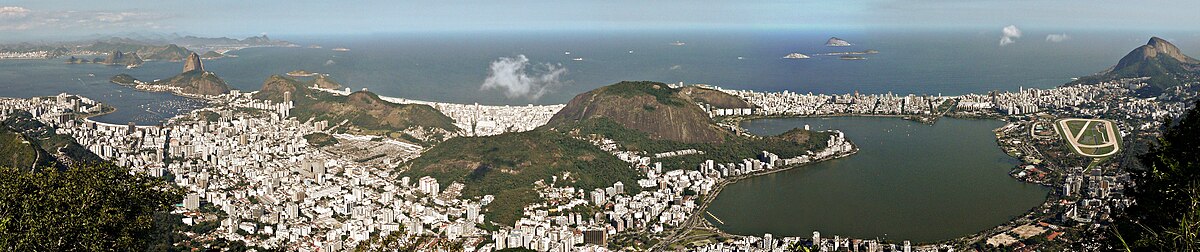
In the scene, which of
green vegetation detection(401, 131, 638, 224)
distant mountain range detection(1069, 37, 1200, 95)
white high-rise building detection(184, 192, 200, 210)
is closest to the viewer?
white high-rise building detection(184, 192, 200, 210)

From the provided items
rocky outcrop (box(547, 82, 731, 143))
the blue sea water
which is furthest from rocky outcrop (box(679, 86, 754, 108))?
rocky outcrop (box(547, 82, 731, 143))

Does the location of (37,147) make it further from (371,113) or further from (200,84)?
(200,84)

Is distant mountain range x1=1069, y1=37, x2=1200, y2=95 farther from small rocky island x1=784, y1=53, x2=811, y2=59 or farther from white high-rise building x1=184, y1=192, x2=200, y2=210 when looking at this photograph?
white high-rise building x1=184, y1=192, x2=200, y2=210

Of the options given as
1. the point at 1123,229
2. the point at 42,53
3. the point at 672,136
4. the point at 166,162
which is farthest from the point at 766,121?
the point at 42,53

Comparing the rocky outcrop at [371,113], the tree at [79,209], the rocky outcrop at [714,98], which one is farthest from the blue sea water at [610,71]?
the tree at [79,209]

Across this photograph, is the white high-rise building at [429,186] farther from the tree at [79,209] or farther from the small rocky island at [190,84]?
the small rocky island at [190,84]

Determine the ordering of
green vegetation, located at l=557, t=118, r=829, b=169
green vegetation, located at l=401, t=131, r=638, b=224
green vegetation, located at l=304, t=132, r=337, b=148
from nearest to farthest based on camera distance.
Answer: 1. green vegetation, located at l=401, t=131, r=638, b=224
2. green vegetation, located at l=557, t=118, r=829, b=169
3. green vegetation, located at l=304, t=132, r=337, b=148
